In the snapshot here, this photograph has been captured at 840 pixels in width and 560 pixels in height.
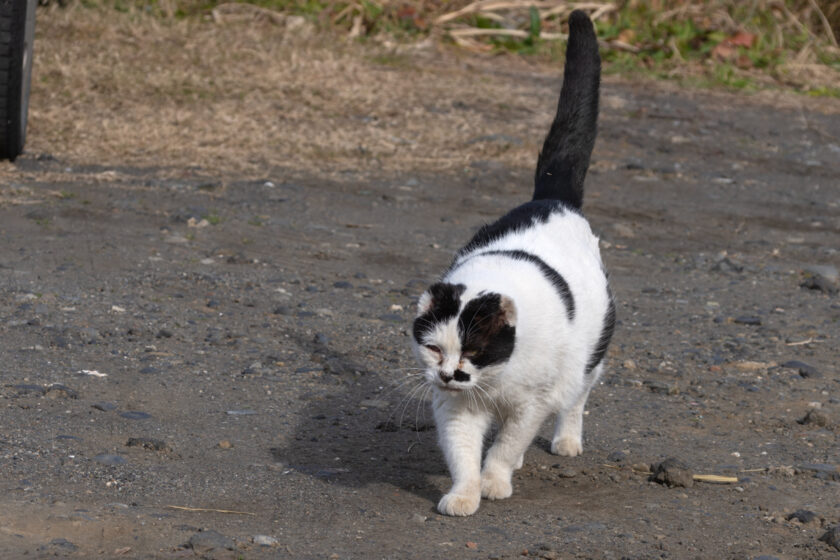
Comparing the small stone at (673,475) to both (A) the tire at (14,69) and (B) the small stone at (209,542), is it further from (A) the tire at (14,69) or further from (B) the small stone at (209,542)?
(A) the tire at (14,69)

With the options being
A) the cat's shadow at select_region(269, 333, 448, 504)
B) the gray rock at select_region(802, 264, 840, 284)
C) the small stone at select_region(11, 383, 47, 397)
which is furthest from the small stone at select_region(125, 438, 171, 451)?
the gray rock at select_region(802, 264, 840, 284)

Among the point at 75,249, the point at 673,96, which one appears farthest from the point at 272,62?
the point at 75,249

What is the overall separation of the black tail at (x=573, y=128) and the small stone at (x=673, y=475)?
1.15 m

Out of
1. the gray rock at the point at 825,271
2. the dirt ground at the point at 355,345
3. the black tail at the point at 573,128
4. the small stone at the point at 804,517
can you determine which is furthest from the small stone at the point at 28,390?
the gray rock at the point at 825,271

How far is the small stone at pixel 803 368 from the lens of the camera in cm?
496

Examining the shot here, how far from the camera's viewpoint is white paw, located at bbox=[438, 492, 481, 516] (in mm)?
3430

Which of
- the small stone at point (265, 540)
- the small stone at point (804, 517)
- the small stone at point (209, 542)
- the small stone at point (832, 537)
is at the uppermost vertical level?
the small stone at point (832, 537)

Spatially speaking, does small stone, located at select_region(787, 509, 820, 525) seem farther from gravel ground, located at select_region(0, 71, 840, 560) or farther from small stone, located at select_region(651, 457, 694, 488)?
small stone, located at select_region(651, 457, 694, 488)

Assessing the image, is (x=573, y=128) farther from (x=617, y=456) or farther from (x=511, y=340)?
(x=511, y=340)

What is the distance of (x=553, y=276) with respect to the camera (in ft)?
12.2

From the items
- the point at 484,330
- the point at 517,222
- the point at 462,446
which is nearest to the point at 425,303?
the point at 484,330

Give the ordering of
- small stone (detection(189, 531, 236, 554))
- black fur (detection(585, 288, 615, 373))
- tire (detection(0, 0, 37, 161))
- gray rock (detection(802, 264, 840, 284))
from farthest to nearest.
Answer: gray rock (detection(802, 264, 840, 284)) → tire (detection(0, 0, 37, 161)) → black fur (detection(585, 288, 615, 373)) → small stone (detection(189, 531, 236, 554))

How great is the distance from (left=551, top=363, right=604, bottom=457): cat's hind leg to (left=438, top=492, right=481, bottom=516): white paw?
2.32 feet

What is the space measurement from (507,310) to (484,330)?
3.4 inches
